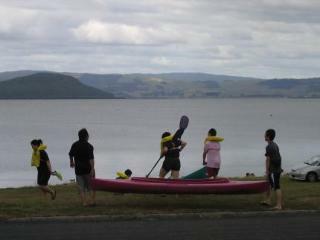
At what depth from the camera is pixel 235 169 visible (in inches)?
1905

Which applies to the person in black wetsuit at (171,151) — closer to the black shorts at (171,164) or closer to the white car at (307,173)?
the black shorts at (171,164)

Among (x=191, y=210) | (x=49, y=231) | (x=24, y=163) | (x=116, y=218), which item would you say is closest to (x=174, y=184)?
(x=191, y=210)

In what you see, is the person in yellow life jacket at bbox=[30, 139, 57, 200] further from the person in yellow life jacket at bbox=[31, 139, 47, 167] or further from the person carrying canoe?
the person carrying canoe

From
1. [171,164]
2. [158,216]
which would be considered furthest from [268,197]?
[158,216]

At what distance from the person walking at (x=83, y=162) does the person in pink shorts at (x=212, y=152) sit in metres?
2.86

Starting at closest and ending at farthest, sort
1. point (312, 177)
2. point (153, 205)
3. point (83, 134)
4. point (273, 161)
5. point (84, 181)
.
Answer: point (83, 134) < point (273, 161) < point (84, 181) < point (153, 205) < point (312, 177)

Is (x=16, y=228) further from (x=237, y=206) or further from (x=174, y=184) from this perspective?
(x=237, y=206)

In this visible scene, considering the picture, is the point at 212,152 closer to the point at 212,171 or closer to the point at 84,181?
the point at 212,171

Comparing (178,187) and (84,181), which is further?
(84,181)

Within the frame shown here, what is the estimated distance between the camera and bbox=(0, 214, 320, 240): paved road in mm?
10719

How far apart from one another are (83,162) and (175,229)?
304 cm

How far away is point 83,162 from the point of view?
1355 cm

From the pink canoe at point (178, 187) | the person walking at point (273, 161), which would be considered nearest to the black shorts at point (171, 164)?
the pink canoe at point (178, 187)

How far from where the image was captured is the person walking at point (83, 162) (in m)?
13.4
